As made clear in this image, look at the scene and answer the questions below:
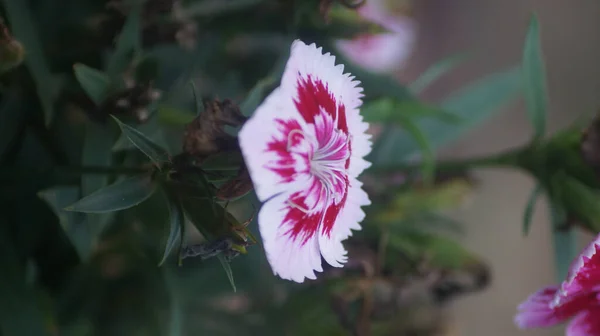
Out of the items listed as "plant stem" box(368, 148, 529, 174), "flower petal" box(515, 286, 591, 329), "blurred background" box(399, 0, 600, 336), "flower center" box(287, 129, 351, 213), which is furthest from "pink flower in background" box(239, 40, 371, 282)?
"blurred background" box(399, 0, 600, 336)

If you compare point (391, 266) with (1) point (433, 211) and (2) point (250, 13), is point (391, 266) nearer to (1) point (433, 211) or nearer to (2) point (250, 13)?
(1) point (433, 211)

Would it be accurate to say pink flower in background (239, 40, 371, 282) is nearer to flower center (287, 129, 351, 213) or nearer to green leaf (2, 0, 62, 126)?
flower center (287, 129, 351, 213)

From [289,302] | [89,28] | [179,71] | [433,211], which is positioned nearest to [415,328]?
[433,211]

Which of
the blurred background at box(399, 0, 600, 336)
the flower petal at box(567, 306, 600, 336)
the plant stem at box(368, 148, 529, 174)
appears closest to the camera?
the flower petal at box(567, 306, 600, 336)

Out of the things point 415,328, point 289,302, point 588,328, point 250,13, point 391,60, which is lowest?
point 415,328

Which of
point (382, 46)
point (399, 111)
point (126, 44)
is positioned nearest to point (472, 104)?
point (399, 111)

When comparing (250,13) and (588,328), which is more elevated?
(250,13)

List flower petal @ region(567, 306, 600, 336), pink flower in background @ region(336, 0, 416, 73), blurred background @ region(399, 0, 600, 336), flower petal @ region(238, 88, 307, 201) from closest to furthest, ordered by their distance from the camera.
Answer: flower petal @ region(238, 88, 307, 201) → flower petal @ region(567, 306, 600, 336) → pink flower in background @ region(336, 0, 416, 73) → blurred background @ region(399, 0, 600, 336)
